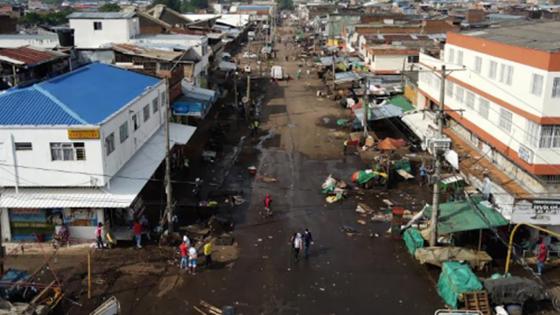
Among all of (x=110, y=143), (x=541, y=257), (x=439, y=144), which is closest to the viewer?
(x=439, y=144)

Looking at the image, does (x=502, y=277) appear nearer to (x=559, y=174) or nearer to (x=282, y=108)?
(x=559, y=174)

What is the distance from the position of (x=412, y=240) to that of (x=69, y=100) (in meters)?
16.6

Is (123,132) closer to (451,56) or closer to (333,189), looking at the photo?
(333,189)

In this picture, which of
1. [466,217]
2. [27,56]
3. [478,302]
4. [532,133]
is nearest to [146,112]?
[27,56]

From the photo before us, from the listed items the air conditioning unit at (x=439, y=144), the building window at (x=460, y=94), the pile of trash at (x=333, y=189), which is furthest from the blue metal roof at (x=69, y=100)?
the building window at (x=460, y=94)

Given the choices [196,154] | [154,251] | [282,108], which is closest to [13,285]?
[154,251]

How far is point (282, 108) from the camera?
5659 centimetres

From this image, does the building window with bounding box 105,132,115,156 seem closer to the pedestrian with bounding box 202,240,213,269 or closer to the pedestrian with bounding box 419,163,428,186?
the pedestrian with bounding box 202,240,213,269

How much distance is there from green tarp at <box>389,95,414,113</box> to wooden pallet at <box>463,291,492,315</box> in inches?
1048

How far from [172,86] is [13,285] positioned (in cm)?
2351

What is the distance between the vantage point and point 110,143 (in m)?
25.2

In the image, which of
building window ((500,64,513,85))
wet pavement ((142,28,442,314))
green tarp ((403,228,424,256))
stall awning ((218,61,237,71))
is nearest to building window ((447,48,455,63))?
building window ((500,64,513,85))

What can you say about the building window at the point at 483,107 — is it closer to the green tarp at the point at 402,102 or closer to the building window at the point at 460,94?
the building window at the point at 460,94

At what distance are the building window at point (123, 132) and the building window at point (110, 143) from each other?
1116 millimetres
